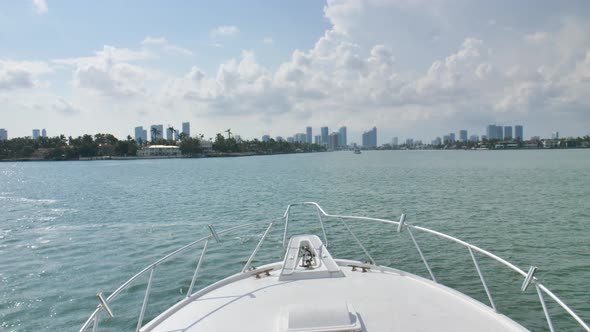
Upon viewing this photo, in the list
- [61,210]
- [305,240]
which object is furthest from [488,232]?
[61,210]

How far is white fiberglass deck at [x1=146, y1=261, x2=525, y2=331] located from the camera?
5.52 metres

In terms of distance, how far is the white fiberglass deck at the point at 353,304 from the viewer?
5.52 meters

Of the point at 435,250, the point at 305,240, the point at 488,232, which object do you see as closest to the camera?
the point at 305,240

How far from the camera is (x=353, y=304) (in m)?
6.13

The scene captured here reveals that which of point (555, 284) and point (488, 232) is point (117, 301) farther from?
point (488, 232)

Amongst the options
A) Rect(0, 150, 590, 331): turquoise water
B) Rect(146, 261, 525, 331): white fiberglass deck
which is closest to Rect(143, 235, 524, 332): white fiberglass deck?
Rect(146, 261, 525, 331): white fiberglass deck

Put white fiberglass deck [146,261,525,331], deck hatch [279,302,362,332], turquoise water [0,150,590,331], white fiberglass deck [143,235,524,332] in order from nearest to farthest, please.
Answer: deck hatch [279,302,362,332], white fiberglass deck [143,235,524,332], white fiberglass deck [146,261,525,331], turquoise water [0,150,590,331]

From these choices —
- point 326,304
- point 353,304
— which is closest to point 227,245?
point 353,304

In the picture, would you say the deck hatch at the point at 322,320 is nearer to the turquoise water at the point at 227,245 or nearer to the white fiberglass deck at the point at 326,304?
the white fiberglass deck at the point at 326,304

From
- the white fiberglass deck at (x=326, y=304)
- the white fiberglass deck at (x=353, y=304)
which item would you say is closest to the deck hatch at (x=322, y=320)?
the white fiberglass deck at (x=326, y=304)

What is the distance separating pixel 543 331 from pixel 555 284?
434 centimetres

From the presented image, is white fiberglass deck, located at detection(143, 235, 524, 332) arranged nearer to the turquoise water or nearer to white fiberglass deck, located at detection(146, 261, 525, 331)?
white fiberglass deck, located at detection(146, 261, 525, 331)

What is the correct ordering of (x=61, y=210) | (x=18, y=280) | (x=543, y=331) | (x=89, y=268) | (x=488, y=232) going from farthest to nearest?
(x=61, y=210) < (x=488, y=232) < (x=89, y=268) < (x=18, y=280) < (x=543, y=331)

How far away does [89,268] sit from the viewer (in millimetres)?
15750
